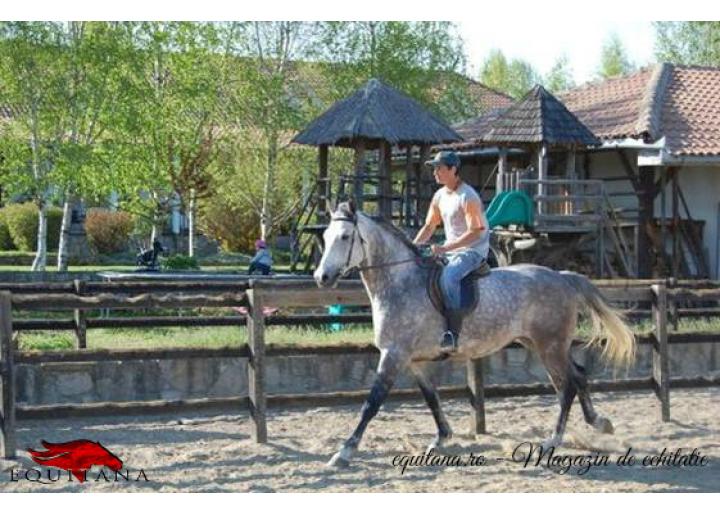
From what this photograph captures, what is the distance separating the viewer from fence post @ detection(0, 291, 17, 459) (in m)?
8.27

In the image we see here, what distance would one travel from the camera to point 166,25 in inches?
1117

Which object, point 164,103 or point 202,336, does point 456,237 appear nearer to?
point 202,336

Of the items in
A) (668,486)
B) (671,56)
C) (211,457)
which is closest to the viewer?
(668,486)

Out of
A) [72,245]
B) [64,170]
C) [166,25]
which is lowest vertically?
[72,245]

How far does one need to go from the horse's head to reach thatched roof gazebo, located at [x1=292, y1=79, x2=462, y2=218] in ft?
43.8

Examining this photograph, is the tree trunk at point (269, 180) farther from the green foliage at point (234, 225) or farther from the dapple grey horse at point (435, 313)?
the dapple grey horse at point (435, 313)

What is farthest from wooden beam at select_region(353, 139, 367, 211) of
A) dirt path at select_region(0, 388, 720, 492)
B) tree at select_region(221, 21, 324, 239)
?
dirt path at select_region(0, 388, 720, 492)

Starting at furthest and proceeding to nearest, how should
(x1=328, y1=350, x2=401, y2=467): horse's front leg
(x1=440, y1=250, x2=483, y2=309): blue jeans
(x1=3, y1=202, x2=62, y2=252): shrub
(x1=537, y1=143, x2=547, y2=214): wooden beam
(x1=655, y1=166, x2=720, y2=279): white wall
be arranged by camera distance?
1. (x1=3, y1=202, x2=62, y2=252): shrub
2. (x1=655, y1=166, x2=720, y2=279): white wall
3. (x1=537, y1=143, x2=547, y2=214): wooden beam
4. (x1=440, y1=250, x2=483, y2=309): blue jeans
5. (x1=328, y1=350, x2=401, y2=467): horse's front leg

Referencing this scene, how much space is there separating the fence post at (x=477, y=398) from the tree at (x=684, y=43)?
114 feet

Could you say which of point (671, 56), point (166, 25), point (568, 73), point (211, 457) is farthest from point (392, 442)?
point (568, 73)

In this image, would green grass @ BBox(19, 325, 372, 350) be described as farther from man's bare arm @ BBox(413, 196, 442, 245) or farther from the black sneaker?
the black sneaker

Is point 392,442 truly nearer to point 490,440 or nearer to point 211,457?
point 490,440

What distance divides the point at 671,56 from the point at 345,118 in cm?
2418

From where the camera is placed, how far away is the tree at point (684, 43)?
137 ft
